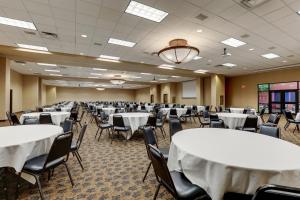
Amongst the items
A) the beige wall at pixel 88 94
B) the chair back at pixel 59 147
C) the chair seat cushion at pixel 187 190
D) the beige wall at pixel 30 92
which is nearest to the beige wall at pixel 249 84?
the chair seat cushion at pixel 187 190

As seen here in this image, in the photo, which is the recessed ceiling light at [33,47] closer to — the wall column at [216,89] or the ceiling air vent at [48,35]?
the ceiling air vent at [48,35]

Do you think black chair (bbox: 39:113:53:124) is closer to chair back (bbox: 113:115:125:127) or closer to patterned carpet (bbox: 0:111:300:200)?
patterned carpet (bbox: 0:111:300:200)

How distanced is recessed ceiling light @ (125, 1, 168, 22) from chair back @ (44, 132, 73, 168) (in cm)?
344

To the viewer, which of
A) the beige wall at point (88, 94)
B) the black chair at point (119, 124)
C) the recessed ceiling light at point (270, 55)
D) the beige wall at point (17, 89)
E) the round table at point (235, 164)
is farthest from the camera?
the beige wall at point (88, 94)

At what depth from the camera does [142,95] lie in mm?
31344

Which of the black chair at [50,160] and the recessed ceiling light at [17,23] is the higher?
the recessed ceiling light at [17,23]

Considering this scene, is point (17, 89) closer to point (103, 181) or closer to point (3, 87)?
point (3, 87)

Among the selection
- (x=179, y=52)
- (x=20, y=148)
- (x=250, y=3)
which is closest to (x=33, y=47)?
(x=179, y=52)

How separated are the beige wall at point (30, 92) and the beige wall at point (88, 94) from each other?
13.4 meters

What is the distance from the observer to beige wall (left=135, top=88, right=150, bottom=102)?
2938 cm

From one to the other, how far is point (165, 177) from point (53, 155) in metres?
1.56

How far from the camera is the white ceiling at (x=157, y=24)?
4.20 metres

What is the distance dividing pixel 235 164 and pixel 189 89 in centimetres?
1853

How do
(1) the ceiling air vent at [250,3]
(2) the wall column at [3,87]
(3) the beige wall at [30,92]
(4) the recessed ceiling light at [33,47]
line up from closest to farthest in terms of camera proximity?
(1) the ceiling air vent at [250,3]
(4) the recessed ceiling light at [33,47]
(2) the wall column at [3,87]
(3) the beige wall at [30,92]
